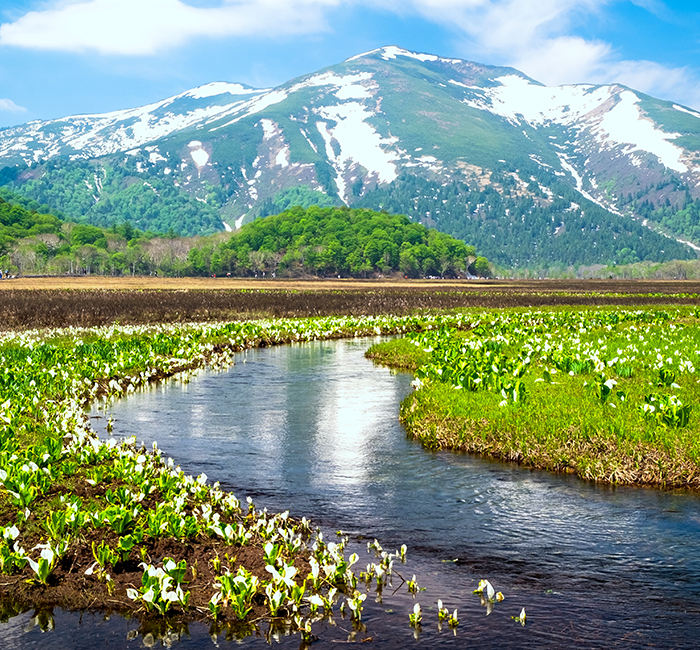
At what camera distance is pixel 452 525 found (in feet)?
38.5

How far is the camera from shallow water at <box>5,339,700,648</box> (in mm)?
8328

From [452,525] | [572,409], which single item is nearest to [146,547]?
[452,525]

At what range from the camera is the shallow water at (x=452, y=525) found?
328 inches

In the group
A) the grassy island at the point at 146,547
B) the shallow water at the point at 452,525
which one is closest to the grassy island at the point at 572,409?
the shallow water at the point at 452,525

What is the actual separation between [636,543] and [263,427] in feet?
34.5

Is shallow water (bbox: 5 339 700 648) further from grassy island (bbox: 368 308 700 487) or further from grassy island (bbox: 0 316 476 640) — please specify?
grassy island (bbox: 368 308 700 487)

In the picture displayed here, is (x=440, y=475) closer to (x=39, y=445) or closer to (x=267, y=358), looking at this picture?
(x=39, y=445)

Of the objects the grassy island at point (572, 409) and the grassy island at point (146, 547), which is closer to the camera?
the grassy island at point (146, 547)

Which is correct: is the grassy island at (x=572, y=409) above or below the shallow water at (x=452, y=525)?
above

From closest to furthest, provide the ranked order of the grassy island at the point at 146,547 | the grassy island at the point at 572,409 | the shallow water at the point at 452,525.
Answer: the shallow water at the point at 452,525 < the grassy island at the point at 146,547 < the grassy island at the point at 572,409

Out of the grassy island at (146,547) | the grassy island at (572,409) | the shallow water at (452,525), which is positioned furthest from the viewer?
the grassy island at (572,409)

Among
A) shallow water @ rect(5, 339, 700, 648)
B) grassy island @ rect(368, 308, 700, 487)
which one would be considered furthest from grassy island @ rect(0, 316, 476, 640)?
grassy island @ rect(368, 308, 700, 487)

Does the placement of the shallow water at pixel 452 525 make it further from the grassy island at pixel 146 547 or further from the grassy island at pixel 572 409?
the grassy island at pixel 572 409

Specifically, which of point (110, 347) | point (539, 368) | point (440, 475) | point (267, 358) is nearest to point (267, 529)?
point (440, 475)
